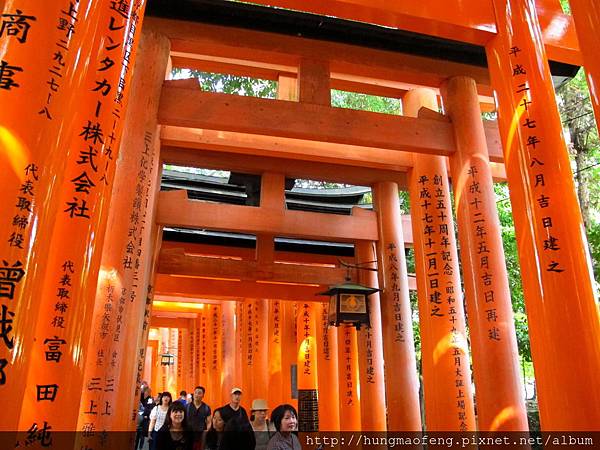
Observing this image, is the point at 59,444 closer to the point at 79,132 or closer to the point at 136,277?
the point at 79,132

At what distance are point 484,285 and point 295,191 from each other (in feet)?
19.4

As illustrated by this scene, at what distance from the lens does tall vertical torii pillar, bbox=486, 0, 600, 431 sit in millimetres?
2994

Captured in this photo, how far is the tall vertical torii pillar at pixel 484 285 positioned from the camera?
4.38 meters

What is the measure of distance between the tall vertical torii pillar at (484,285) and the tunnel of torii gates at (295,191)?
0.02 metres

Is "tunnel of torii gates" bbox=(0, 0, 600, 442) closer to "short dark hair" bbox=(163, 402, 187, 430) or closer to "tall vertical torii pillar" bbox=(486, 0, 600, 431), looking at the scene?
"tall vertical torii pillar" bbox=(486, 0, 600, 431)

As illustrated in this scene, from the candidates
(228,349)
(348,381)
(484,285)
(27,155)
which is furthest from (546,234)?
(228,349)

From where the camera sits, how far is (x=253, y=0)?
4281 millimetres

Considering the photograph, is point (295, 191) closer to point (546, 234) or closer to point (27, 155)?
point (546, 234)

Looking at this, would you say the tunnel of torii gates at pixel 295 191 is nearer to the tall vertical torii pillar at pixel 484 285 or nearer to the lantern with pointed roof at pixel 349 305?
the tall vertical torii pillar at pixel 484 285

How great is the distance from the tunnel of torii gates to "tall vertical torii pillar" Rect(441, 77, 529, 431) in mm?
20

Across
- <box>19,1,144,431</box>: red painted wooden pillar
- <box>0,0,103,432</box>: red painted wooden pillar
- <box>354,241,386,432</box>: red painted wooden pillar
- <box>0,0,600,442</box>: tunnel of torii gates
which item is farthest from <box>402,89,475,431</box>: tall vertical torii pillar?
<box>0,0,103,432</box>: red painted wooden pillar

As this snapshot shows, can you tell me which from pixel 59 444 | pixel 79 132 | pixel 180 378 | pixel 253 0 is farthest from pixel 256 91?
pixel 180 378

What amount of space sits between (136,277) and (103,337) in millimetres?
786

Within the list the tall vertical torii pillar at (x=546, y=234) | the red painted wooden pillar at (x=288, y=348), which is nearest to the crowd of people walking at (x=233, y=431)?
the tall vertical torii pillar at (x=546, y=234)
